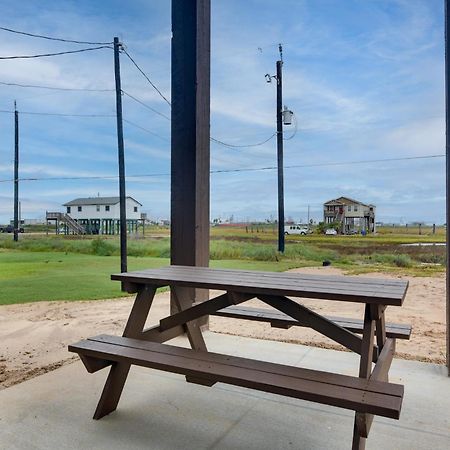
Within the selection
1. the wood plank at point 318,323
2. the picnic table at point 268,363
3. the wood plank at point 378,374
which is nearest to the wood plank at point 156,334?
the picnic table at point 268,363

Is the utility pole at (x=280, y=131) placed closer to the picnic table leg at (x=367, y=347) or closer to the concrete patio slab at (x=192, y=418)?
the concrete patio slab at (x=192, y=418)

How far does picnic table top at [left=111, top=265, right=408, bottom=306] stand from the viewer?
1.41 m

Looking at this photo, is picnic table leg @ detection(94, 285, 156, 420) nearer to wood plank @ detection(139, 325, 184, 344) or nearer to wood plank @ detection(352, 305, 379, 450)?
wood plank @ detection(139, 325, 184, 344)

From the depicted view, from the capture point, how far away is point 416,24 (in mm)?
2793

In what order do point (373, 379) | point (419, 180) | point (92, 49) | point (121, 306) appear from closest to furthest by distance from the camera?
point (373, 379), point (419, 180), point (92, 49), point (121, 306)

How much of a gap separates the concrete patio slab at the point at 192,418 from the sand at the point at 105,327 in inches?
17.1

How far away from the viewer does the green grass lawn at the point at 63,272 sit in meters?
3.51

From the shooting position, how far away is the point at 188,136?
2.99 m

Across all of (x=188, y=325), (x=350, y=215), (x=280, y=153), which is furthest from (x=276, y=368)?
(x=280, y=153)

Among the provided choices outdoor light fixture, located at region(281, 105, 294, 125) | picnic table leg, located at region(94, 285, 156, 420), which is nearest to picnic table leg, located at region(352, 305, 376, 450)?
picnic table leg, located at region(94, 285, 156, 420)

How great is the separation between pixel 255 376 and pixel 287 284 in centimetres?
41

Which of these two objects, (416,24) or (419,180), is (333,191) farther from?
(416,24)

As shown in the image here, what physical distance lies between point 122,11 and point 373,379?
12.5 ft

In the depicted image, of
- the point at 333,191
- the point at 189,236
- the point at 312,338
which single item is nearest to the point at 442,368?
the point at 312,338
